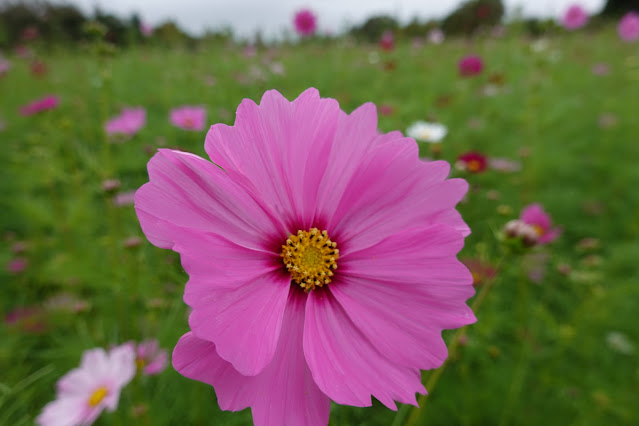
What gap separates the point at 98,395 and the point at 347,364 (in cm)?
65

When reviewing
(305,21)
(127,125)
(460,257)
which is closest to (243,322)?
(460,257)

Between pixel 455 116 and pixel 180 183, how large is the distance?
2.57 meters

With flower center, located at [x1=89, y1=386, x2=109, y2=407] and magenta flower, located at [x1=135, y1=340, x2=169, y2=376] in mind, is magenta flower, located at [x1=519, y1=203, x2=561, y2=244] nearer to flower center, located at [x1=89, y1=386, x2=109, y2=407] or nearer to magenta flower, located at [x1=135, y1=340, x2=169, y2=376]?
magenta flower, located at [x1=135, y1=340, x2=169, y2=376]

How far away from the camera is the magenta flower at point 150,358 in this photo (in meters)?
0.76

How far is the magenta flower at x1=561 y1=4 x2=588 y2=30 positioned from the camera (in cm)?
304

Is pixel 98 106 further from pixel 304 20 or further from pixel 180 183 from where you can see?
pixel 180 183

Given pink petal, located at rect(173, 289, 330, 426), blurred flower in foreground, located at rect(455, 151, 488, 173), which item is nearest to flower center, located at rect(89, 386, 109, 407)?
pink petal, located at rect(173, 289, 330, 426)

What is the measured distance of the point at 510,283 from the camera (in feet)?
4.90

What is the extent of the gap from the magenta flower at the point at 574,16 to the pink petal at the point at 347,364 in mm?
3664

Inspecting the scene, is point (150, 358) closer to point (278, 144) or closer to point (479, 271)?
point (278, 144)

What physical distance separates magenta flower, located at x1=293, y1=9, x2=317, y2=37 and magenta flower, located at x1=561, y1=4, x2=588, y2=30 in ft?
6.62

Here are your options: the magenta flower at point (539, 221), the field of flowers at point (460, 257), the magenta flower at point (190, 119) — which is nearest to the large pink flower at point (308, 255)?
the field of flowers at point (460, 257)

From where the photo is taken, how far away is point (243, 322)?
349 mm

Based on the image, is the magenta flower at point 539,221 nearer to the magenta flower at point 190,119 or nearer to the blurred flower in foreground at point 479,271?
the blurred flower in foreground at point 479,271
